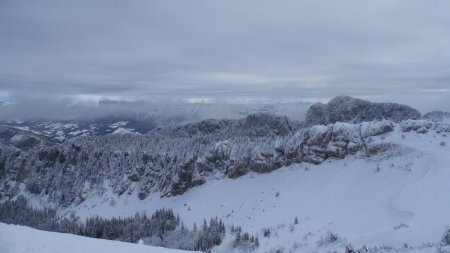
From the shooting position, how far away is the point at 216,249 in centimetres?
3406

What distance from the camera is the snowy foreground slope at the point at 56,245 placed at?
20719 millimetres

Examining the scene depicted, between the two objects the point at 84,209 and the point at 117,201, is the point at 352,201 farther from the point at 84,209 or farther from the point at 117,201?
the point at 84,209

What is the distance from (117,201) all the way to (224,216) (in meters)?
28.7

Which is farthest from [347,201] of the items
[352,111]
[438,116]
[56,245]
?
[352,111]

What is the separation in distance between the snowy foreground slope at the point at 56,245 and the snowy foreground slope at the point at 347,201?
11643mm

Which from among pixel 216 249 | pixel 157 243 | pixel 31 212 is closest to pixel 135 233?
pixel 157 243

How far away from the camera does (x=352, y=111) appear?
276 ft

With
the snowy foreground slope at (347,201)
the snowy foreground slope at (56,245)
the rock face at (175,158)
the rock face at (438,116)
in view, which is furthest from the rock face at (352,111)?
the snowy foreground slope at (56,245)

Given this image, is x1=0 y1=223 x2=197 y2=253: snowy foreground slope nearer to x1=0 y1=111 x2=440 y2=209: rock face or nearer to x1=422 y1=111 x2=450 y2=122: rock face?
x1=0 y1=111 x2=440 y2=209: rock face

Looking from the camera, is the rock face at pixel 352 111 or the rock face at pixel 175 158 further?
the rock face at pixel 352 111

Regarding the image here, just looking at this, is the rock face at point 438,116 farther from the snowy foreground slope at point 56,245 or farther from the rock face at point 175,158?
the snowy foreground slope at point 56,245

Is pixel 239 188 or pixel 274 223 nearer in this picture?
pixel 274 223

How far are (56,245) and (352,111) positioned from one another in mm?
73347

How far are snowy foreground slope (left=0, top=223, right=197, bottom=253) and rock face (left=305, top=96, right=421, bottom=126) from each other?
204 feet
